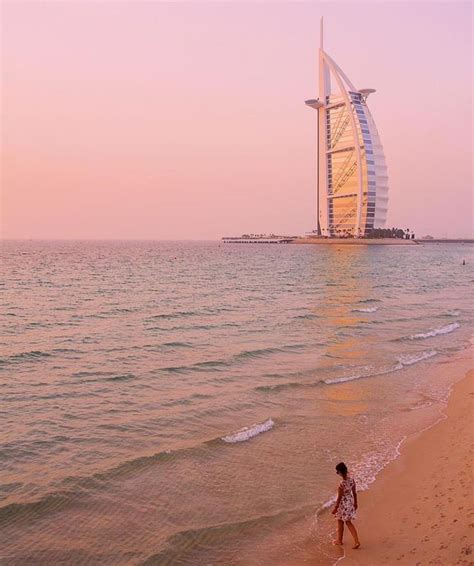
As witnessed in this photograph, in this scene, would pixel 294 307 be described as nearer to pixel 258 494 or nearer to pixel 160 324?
pixel 160 324

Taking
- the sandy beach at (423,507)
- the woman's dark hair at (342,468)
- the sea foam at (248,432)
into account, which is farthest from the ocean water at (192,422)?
the woman's dark hair at (342,468)

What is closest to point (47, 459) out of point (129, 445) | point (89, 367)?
point (129, 445)

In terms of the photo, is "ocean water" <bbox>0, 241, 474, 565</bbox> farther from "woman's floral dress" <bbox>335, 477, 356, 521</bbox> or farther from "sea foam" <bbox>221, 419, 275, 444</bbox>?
"woman's floral dress" <bbox>335, 477, 356, 521</bbox>

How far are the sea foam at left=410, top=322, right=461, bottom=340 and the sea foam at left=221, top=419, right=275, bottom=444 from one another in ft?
52.9

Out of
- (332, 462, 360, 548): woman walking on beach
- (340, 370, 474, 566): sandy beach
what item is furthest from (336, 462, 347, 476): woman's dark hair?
(340, 370, 474, 566): sandy beach

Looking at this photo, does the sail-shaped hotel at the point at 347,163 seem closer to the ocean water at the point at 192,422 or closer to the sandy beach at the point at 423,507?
the ocean water at the point at 192,422

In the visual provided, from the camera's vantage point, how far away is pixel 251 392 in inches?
717

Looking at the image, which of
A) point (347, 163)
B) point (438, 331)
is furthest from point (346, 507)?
point (347, 163)

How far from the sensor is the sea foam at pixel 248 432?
1392cm

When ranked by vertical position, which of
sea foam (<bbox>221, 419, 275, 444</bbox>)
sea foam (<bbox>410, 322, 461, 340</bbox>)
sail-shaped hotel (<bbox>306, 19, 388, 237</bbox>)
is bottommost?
sea foam (<bbox>221, 419, 275, 444</bbox>)

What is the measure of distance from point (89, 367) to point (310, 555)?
1377cm

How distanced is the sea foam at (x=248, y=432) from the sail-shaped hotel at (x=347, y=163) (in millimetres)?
167881

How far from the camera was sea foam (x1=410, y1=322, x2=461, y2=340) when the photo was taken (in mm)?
29569

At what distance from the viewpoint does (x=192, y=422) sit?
15.1 meters
